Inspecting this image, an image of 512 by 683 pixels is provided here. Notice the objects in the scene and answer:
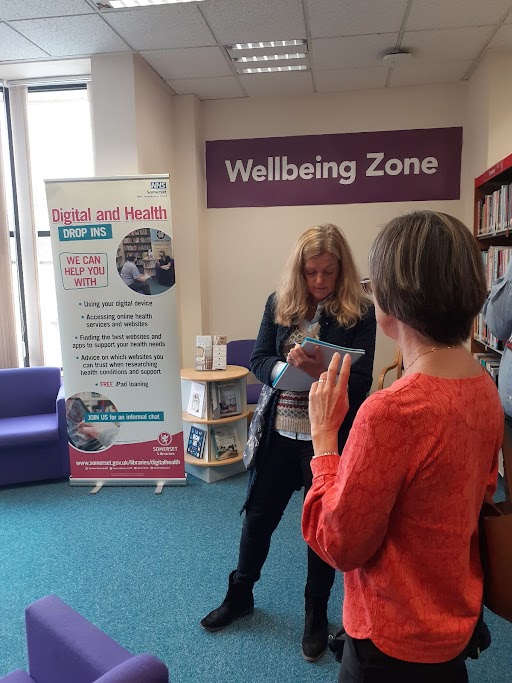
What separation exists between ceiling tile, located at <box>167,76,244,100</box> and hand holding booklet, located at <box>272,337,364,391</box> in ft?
10.8

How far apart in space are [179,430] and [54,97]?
3102 millimetres

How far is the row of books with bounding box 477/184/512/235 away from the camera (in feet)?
10.5

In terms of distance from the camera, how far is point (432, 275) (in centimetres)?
80

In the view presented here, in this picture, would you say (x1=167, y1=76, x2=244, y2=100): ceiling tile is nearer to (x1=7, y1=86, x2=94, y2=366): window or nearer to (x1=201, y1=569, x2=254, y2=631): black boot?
(x1=7, y1=86, x2=94, y2=366): window

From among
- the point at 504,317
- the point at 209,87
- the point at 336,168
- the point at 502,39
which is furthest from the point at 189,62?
the point at 504,317

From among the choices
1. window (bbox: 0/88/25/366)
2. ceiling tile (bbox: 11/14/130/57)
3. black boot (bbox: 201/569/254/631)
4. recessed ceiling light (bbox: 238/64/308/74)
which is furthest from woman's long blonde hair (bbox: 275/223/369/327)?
window (bbox: 0/88/25/366)

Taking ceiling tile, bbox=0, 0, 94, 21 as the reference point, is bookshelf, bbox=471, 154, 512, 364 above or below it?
below

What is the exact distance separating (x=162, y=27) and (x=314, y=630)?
3.47 meters

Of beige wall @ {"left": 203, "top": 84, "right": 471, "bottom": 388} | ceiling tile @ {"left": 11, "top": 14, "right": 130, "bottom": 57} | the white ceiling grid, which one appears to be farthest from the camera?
beige wall @ {"left": 203, "top": 84, "right": 471, "bottom": 388}

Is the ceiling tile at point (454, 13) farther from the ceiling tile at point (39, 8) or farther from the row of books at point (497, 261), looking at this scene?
the ceiling tile at point (39, 8)

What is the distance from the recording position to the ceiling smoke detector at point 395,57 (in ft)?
12.1

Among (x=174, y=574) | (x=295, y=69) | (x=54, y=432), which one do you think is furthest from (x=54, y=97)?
(x=174, y=574)

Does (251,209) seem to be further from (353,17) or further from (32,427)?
(32,427)

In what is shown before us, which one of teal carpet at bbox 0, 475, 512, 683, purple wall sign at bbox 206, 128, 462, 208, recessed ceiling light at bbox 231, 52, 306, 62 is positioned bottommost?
teal carpet at bbox 0, 475, 512, 683
